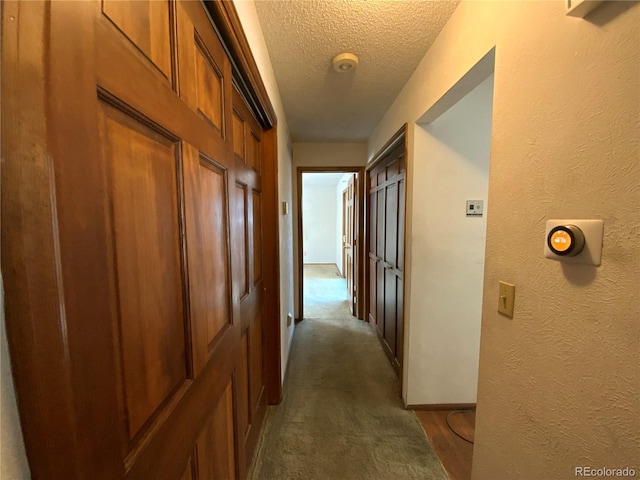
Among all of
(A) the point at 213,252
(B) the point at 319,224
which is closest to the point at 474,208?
(A) the point at 213,252

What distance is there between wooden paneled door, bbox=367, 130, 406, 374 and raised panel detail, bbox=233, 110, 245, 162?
47.6 inches

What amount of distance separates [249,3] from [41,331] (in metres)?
A: 1.38

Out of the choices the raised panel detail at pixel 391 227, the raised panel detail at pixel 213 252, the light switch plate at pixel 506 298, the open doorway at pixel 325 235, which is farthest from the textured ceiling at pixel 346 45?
the open doorway at pixel 325 235

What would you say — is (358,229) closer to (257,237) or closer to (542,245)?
(257,237)

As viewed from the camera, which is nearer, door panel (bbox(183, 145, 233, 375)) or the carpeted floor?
door panel (bbox(183, 145, 233, 375))

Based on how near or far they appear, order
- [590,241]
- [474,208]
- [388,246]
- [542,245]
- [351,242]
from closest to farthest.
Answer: [590,241], [542,245], [474,208], [388,246], [351,242]

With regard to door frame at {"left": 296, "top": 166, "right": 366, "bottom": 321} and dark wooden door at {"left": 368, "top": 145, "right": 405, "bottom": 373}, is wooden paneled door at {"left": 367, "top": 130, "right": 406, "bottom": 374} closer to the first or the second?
dark wooden door at {"left": 368, "top": 145, "right": 405, "bottom": 373}

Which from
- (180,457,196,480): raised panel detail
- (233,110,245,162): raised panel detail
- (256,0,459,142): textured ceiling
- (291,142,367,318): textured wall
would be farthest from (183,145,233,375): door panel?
(291,142,367,318): textured wall

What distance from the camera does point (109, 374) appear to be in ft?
1.33

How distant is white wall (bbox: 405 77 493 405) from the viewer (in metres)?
1.71

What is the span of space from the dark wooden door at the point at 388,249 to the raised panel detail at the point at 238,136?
1.22m

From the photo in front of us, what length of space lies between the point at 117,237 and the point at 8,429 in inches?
10.4

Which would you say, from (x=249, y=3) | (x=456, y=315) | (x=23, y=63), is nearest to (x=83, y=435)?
(x=23, y=63)

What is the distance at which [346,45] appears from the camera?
1455 millimetres
